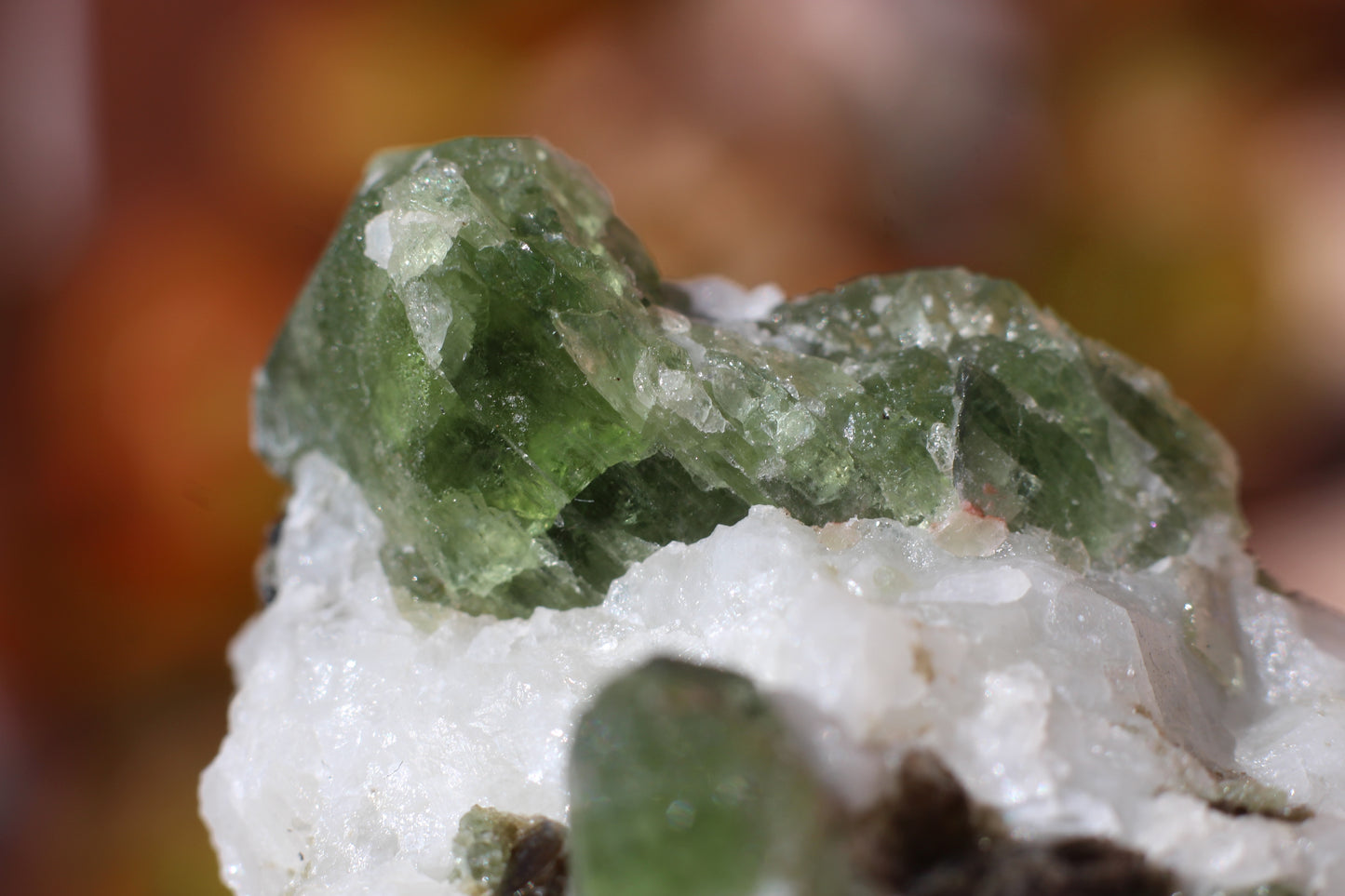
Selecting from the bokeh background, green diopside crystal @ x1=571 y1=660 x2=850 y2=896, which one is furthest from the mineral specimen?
the bokeh background

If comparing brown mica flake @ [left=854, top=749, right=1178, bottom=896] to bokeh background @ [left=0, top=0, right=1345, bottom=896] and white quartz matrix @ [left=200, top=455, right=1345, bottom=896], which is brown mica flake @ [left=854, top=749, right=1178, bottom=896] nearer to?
white quartz matrix @ [left=200, top=455, right=1345, bottom=896]

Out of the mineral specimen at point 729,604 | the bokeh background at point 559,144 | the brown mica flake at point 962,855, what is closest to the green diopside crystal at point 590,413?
the mineral specimen at point 729,604

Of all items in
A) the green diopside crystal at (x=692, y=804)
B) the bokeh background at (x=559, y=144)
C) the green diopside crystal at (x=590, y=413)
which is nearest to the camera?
the green diopside crystal at (x=692, y=804)

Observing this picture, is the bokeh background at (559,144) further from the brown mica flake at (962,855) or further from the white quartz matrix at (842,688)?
the brown mica flake at (962,855)

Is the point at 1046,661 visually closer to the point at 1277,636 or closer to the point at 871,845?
the point at 871,845

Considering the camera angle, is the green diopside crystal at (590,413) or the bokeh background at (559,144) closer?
the green diopside crystal at (590,413)

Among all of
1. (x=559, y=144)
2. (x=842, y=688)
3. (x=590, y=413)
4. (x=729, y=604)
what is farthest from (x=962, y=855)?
(x=559, y=144)

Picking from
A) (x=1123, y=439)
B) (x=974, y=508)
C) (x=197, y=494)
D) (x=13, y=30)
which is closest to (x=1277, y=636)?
(x=1123, y=439)
